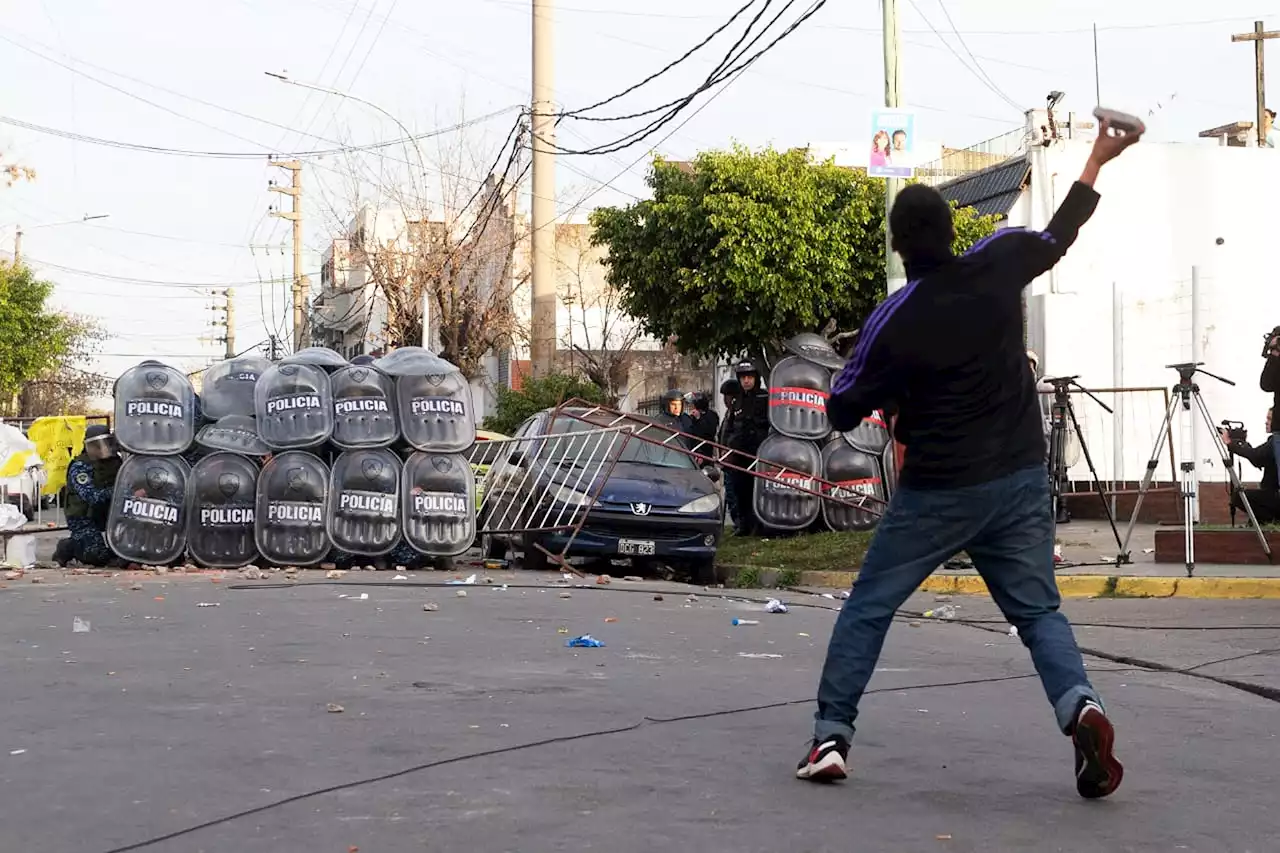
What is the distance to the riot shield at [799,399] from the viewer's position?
54.6 feet

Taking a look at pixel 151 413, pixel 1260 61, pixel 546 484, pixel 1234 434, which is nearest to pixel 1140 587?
pixel 1234 434

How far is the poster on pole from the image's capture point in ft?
46.9

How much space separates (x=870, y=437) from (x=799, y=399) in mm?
877

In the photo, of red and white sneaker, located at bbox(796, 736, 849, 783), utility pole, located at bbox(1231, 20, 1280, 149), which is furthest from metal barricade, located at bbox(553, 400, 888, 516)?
utility pole, located at bbox(1231, 20, 1280, 149)

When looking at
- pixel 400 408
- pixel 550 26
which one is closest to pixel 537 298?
pixel 550 26

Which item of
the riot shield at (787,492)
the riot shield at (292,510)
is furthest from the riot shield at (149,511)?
the riot shield at (787,492)

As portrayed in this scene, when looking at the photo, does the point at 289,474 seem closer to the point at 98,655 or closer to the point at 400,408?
the point at 400,408

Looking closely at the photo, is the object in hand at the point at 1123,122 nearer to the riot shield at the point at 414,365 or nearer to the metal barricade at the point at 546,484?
the metal barricade at the point at 546,484

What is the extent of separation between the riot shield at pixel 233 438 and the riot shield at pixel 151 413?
206 millimetres

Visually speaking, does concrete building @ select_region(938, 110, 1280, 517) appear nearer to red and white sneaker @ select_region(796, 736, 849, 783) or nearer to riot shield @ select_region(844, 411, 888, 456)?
riot shield @ select_region(844, 411, 888, 456)

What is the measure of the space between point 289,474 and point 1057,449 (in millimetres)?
6996

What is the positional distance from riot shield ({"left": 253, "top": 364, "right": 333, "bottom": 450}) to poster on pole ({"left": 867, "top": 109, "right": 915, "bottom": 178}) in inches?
217

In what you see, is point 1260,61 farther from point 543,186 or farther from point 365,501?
point 365,501

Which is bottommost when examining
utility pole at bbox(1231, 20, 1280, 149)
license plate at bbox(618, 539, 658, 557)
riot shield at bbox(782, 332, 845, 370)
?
license plate at bbox(618, 539, 658, 557)
